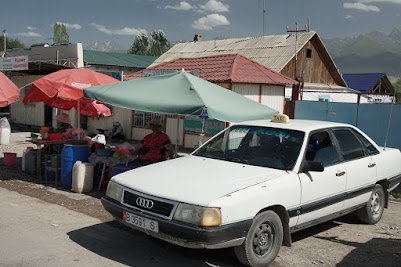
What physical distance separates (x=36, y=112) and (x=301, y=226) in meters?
19.5

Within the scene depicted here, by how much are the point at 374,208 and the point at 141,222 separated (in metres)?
3.99

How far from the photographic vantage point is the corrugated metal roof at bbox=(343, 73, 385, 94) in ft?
111

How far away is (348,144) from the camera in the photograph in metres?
6.09

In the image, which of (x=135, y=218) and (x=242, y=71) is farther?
(x=242, y=71)

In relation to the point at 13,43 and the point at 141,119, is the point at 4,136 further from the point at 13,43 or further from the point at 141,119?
the point at 13,43

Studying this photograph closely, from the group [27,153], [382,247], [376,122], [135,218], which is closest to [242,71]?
[376,122]

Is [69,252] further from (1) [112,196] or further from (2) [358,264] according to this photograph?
(2) [358,264]

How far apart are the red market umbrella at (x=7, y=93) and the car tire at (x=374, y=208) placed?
25.5 feet

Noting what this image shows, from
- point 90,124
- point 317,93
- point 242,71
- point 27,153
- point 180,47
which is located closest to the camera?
point 27,153

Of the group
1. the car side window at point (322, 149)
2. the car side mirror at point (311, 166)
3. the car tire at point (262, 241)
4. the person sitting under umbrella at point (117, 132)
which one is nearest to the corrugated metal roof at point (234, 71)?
the person sitting under umbrella at point (117, 132)

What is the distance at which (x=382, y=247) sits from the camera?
5.59m

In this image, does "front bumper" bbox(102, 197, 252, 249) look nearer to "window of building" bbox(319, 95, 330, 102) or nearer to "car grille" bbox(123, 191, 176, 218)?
"car grille" bbox(123, 191, 176, 218)

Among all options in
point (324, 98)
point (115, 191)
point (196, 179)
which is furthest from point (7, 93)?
point (324, 98)

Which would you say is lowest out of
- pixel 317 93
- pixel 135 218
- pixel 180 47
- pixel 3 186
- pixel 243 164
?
pixel 3 186
